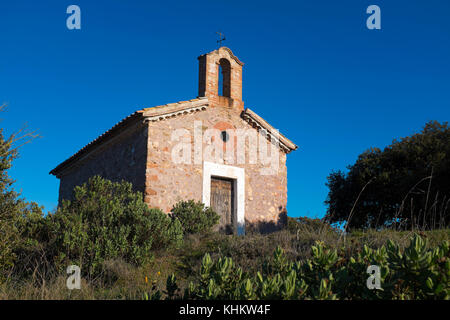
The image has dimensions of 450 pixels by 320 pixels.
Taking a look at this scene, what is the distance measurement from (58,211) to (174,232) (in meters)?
2.59

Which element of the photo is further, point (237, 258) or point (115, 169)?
point (115, 169)

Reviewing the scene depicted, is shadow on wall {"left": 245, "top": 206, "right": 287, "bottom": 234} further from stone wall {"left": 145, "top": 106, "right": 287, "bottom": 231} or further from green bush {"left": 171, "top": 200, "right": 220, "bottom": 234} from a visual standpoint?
green bush {"left": 171, "top": 200, "right": 220, "bottom": 234}

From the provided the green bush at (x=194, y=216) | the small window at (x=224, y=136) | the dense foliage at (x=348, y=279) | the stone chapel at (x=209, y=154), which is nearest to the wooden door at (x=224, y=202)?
the stone chapel at (x=209, y=154)

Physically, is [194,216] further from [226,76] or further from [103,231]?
[226,76]

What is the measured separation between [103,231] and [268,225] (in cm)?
751

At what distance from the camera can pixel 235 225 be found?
44.0ft

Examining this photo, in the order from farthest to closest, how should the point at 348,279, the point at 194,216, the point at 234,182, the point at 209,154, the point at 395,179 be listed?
the point at 395,179 → the point at 234,182 → the point at 209,154 → the point at 194,216 → the point at 348,279

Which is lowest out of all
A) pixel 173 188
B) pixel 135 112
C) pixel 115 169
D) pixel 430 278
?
pixel 430 278

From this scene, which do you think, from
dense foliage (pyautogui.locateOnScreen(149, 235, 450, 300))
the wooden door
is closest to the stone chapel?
the wooden door

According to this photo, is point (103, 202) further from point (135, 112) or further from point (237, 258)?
point (135, 112)

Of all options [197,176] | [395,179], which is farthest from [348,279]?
[395,179]

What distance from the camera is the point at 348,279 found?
3.78 metres

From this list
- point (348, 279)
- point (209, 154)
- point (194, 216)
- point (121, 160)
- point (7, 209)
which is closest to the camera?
point (348, 279)

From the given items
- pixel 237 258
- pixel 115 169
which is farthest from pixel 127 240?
pixel 115 169
